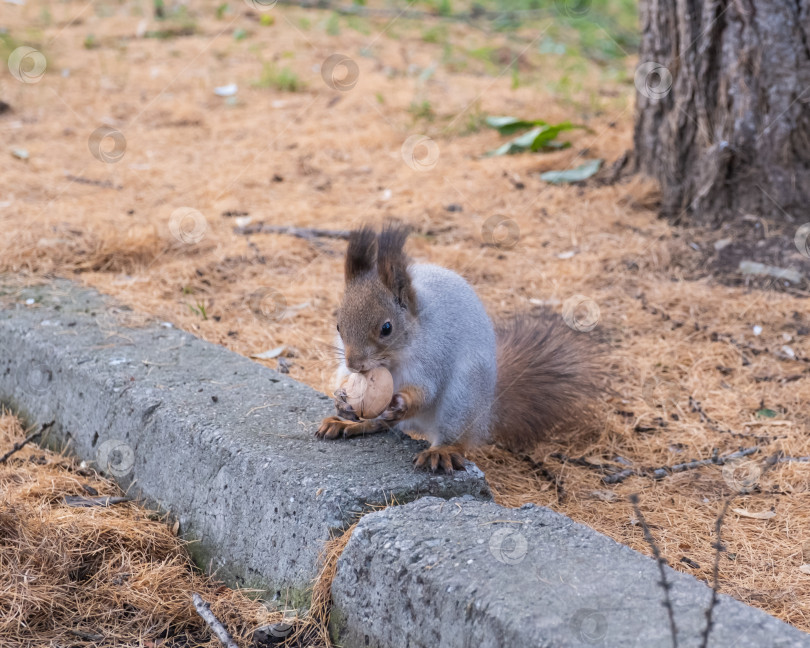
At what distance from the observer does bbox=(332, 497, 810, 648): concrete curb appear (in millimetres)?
1403

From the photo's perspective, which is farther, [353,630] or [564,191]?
[564,191]

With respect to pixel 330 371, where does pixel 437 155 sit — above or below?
above

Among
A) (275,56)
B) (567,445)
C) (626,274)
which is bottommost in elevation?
(567,445)

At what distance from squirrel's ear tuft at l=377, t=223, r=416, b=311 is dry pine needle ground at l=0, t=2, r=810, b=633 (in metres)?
0.60

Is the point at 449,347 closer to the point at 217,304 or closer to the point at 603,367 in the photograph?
the point at 603,367

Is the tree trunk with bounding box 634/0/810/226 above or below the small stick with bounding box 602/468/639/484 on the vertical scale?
above

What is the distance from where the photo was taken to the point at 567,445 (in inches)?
106

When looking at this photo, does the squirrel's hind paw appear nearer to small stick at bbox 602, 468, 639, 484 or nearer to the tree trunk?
small stick at bbox 602, 468, 639, 484

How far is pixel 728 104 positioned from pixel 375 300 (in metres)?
2.28

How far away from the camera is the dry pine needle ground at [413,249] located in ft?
7.34

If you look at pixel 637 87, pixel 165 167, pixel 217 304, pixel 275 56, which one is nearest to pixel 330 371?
pixel 217 304

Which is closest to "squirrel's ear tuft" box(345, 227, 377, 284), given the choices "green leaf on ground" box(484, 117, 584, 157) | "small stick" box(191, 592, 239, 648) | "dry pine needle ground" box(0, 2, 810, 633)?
"dry pine needle ground" box(0, 2, 810, 633)

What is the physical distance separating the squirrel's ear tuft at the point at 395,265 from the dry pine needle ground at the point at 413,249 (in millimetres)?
600

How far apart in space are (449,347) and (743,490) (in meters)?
0.87
